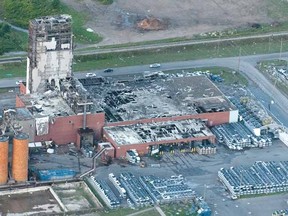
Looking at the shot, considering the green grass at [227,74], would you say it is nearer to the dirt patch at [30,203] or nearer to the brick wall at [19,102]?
the brick wall at [19,102]

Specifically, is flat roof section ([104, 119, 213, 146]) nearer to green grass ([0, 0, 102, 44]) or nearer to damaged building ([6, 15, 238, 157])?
damaged building ([6, 15, 238, 157])

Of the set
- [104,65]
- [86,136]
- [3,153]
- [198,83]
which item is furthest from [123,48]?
[3,153]

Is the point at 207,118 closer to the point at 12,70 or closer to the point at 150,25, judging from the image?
the point at 12,70

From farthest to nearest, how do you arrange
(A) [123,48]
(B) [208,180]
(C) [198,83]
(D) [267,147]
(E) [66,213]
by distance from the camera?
(A) [123,48] < (C) [198,83] < (D) [267,147] < (B) [208,180] < (E) [66,213]

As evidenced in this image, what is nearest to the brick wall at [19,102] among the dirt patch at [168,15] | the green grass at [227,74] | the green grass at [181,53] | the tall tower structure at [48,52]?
the tall tower structure at [48,52]

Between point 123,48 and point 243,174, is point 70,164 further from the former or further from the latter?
point 123,48

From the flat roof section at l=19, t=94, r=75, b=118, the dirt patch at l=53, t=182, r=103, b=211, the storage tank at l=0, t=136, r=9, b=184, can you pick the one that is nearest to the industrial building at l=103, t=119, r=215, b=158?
the flat roof section at l=19, t=94, r=75, b=118
